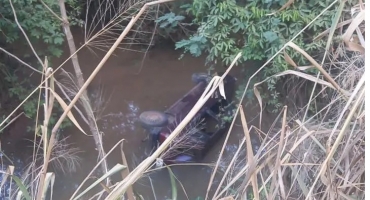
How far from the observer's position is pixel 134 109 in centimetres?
375

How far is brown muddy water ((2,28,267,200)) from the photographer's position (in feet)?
10.2

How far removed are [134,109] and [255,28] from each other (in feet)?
4.60

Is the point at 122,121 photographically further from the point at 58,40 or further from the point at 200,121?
the point at 58,40

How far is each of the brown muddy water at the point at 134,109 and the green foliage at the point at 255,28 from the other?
277 millimetres

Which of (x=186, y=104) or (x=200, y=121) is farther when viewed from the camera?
(x=186, y=104)

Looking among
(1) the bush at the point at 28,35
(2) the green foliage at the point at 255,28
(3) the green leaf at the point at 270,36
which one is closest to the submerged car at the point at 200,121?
(2) the green foliage at the point at 255,28

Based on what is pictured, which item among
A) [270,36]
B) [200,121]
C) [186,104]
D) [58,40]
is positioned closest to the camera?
[270,36]

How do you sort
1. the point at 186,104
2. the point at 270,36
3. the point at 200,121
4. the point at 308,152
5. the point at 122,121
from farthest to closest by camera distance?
the point at 122,121 → the point at 186,104 → the point at 200,121 → the point at 270,36 → the point at 308,152

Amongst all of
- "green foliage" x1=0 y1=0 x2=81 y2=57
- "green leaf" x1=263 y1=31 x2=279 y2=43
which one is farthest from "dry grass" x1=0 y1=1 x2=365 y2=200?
"green foliage" x1=0 y1=0 x2=81 y2=57

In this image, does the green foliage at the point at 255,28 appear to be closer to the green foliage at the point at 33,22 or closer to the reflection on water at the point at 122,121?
the green foliage at the point at 33,22

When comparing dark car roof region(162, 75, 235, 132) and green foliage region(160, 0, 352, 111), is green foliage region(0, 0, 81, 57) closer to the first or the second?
green foliage region(160, 0, 352, 111)

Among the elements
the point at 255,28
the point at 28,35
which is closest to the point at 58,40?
the point at 28,35

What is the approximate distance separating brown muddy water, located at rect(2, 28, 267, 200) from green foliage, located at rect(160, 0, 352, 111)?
277mm

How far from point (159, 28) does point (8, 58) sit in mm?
994
